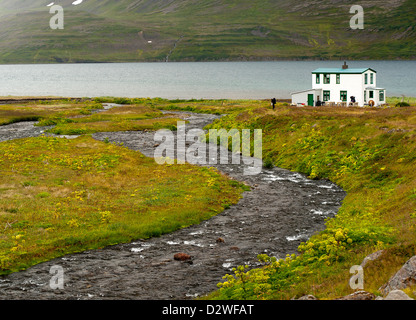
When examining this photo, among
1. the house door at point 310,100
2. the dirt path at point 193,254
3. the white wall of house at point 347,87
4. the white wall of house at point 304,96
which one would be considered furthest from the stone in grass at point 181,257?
the house door at point 310,100

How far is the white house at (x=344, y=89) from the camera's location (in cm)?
8650

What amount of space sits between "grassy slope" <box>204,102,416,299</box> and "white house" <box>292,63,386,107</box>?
18569mm

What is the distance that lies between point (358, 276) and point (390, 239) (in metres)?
6.25

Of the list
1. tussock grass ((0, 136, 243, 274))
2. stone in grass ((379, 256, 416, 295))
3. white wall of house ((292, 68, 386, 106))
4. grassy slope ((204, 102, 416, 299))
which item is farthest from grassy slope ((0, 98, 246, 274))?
white wall of house ((292, 68, 386, 106))

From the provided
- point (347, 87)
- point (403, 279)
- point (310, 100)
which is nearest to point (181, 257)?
point (403, 279)

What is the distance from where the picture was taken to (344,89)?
88188 mm

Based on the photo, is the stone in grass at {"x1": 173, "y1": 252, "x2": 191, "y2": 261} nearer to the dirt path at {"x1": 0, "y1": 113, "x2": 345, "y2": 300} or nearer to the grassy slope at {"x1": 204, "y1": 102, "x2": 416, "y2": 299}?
the dirt path at {"x1": 0, "y1": 113, "x2": 345, "y2": 300}

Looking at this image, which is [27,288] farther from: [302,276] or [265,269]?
[302,276]

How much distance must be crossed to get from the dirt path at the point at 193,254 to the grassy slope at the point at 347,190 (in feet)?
5.89

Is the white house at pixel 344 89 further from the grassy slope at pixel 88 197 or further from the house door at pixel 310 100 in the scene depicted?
the grassy slope at pixel 88 197

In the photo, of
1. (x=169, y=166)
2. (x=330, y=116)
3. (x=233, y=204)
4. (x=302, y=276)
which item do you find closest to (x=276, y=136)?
(x=330, y=116)

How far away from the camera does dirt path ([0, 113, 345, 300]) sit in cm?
2388

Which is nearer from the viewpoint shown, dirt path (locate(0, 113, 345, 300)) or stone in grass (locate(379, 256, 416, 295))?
stone in grass (locate(379, 256, 416, 295))

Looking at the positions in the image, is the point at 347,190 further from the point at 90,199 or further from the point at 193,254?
the point at 90,199
